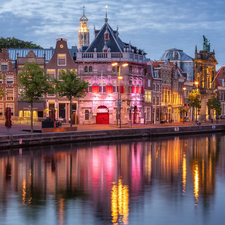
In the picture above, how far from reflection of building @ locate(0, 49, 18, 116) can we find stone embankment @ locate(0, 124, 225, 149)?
105ft

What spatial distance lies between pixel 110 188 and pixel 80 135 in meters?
31.5

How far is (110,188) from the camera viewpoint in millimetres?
24141

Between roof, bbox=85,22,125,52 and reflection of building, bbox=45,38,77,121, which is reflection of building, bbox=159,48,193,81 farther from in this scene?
reflection of building, bbox=45,38,77,121

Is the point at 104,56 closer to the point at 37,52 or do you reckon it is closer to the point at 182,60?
the point at 37,52

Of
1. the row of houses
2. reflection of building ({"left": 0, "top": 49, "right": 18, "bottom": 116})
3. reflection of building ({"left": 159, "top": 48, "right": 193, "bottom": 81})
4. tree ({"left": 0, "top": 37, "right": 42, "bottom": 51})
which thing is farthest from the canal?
reflection of building ({"left": 159, "top": 48, "right": 193, "bottom": 81})

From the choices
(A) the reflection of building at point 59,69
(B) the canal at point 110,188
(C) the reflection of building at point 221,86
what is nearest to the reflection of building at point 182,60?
(C) the reflection of building at point 221,86

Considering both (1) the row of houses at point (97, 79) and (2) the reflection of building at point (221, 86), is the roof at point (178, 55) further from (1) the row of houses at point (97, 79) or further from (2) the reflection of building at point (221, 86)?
(1) the row of houses at point (97, 79)

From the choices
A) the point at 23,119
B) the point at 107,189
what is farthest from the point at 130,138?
the point at 107,189

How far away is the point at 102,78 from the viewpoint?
85.2 metres

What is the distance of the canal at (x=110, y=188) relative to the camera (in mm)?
17969

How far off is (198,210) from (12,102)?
7282 cm

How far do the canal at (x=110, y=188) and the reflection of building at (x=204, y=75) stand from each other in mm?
85134

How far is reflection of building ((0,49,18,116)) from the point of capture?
8744cm

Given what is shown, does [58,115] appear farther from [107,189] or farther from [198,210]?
[198,210]
